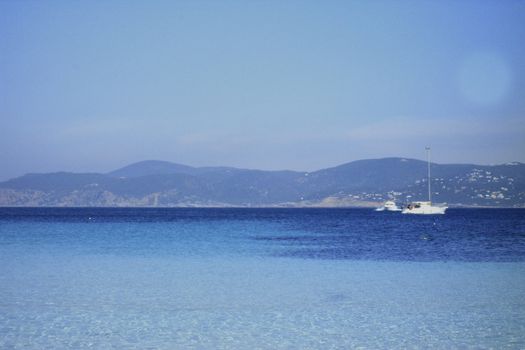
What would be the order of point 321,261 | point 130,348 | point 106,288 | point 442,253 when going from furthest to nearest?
point 442,253
point 321,261
point 106,288
point 130,348

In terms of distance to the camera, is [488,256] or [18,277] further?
[488,256]

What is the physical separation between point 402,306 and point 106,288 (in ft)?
38.6

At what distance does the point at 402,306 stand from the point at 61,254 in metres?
26.9

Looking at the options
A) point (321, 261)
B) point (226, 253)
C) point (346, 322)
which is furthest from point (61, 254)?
point (346, 322)

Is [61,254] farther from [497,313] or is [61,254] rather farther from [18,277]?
[497,313]

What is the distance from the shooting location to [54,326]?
1817 centimetres

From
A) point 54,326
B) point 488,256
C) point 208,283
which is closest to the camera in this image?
point 54,326

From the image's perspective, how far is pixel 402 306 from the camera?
2178 cm

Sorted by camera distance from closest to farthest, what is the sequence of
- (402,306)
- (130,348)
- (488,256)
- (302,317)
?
1. (130,348)
2. (302,317)
3. (402,306)
4. (488,256)

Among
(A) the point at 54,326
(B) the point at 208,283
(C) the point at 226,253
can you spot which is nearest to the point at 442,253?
(C) the point at 226,253

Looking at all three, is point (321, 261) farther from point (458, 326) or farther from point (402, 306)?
point (458, 326)

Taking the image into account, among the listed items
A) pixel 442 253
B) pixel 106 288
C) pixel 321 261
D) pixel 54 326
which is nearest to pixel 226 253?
pixel 321 261

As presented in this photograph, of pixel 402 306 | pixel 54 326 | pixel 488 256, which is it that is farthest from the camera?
pixel 488 256

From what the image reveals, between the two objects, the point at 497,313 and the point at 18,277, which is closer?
the point at 497,313
